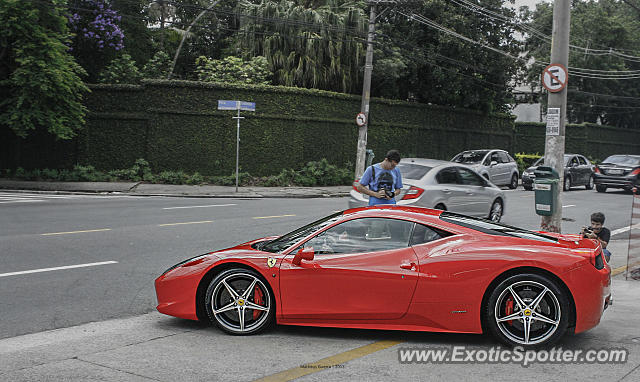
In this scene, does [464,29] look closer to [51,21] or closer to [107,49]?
[107,49]

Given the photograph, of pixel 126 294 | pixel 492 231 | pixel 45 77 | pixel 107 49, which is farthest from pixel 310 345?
pixel 107 49

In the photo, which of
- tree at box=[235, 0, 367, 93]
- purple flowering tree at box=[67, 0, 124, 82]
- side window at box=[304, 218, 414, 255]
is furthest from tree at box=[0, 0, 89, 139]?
side window at box=[304, 218, 414, 255]

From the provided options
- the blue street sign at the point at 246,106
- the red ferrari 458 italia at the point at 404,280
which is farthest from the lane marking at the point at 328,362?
the blue street sign at the point at 246,106

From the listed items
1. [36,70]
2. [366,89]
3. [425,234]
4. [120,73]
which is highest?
Answer: [120,73]

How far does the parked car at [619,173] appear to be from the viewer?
88.1 feet

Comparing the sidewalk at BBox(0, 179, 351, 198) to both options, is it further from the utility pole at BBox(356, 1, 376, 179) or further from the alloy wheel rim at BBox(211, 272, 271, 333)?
the alloy wheel rim at BBox(211, 272, 271, 333)

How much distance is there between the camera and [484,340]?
5.80 m

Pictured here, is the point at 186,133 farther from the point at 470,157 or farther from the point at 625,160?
the point at 625,160

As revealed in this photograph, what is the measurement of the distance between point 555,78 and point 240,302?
663cm

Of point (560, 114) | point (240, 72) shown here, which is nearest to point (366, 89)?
point (240, 72)

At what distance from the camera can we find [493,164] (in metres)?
27.3

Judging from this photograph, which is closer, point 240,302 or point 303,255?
point 303,255

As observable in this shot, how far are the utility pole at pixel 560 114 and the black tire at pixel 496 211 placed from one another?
4.36 m

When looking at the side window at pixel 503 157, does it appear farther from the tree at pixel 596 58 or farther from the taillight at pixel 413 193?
the tree at pixel 596 58
